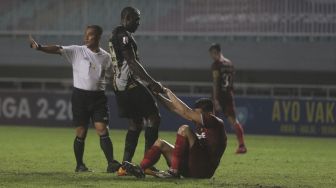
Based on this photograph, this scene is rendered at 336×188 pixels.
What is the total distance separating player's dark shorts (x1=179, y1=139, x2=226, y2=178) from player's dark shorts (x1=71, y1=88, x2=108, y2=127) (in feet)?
5.79

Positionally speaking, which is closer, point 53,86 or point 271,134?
point 271,134

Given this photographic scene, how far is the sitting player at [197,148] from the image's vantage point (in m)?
9.26

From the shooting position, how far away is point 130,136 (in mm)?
10641

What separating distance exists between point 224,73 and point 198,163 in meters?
6.49

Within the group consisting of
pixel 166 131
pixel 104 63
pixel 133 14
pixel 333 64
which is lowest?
pixel 166 131

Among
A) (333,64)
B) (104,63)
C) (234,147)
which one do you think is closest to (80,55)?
(104,63)

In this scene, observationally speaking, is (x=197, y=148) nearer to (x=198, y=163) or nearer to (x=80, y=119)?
(x=198, y=163)

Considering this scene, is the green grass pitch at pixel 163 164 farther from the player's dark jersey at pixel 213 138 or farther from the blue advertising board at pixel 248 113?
the blue advertising board at pixel 248 113

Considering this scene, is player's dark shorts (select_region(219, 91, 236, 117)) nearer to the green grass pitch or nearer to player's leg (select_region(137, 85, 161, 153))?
the green grass pitch

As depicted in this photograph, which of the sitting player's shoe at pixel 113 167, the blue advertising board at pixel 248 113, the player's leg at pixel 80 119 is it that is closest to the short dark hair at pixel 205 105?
the sitting player's shoe at pixel 113 167

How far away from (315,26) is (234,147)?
9629 mm

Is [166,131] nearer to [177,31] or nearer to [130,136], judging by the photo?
[177,31]

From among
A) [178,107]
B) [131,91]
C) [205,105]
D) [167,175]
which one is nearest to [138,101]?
[131,91]

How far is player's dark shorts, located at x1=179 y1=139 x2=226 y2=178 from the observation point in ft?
30.7
